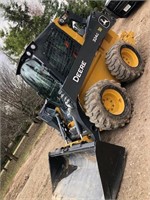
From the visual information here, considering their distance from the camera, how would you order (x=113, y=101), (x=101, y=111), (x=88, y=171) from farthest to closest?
(x=113, y=101) < (x=101, y=111) < (x=88, y=171)

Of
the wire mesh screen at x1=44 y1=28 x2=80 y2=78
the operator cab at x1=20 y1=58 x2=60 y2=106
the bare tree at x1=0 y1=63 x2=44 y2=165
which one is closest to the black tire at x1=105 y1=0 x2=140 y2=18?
the wire mesh screen at x1=44 y1=28 x2=80 y2=78

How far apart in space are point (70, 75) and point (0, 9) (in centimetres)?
1289

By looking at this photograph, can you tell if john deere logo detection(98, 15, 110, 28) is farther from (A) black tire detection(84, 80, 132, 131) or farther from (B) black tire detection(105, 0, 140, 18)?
(B) black tire detection(105, 0, 140, 18)

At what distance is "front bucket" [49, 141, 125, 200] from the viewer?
4754 mm

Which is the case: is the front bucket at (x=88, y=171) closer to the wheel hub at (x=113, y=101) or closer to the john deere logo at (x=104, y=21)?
the wheel hub at (x=113, y=101)

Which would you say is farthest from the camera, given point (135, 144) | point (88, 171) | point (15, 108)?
point (15, 108)

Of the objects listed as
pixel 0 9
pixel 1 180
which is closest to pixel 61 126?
pixel 1 180

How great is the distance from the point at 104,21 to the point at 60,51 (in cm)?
107

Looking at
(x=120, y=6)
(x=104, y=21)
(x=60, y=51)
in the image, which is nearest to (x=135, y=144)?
(x=60, y=51)

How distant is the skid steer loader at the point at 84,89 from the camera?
201 inches

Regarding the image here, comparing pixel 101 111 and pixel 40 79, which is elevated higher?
pixel 101 111

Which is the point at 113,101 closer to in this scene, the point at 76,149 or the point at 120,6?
the point at 76,149

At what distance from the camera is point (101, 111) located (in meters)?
5.45

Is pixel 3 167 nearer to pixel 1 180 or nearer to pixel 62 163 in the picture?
pixel 1 180
